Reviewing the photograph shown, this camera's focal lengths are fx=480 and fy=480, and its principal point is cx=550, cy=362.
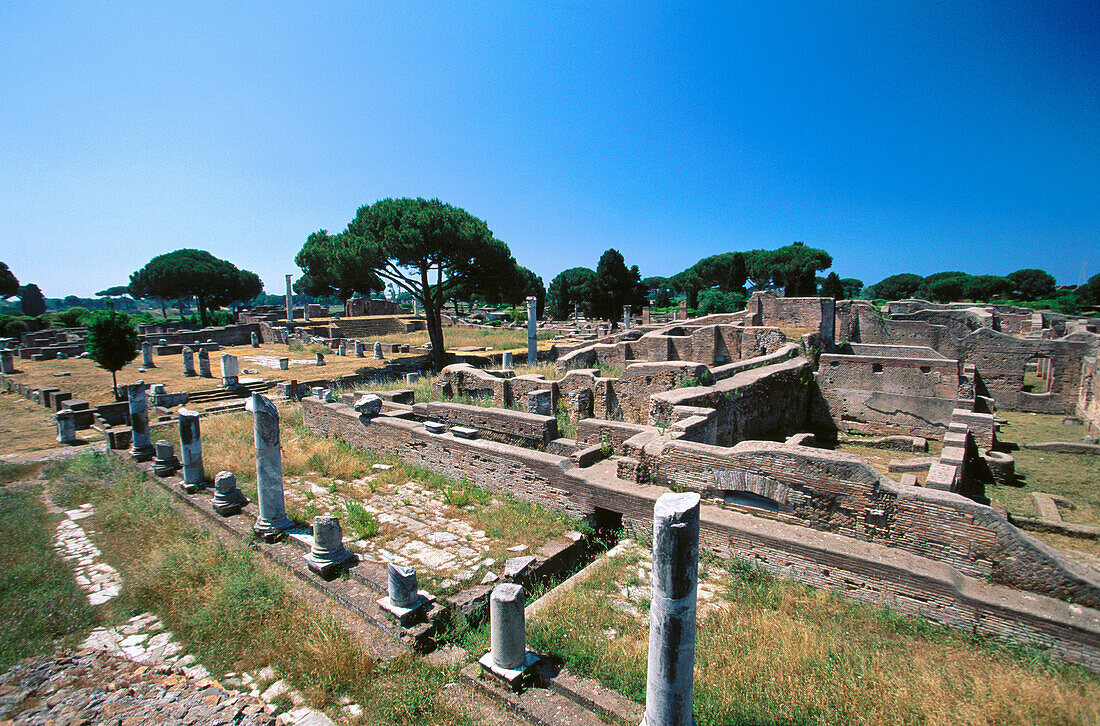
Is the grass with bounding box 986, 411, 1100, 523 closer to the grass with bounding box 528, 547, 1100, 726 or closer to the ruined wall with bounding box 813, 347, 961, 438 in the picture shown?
the ruined wall with bounding box 813, 347, 961, 438

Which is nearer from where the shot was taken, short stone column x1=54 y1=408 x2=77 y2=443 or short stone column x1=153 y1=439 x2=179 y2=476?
short stone column x1=153 y1=439 x2=179 y2=476

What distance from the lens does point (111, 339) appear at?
18484 millimetres

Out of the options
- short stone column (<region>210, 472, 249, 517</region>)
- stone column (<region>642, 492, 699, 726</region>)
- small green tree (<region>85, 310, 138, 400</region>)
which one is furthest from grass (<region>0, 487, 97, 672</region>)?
small green tree (<region>85, 310, 138, 400</region>)

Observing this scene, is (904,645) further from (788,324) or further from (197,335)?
(197,335)

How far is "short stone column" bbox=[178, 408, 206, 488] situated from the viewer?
873 cm

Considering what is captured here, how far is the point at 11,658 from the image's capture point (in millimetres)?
4703

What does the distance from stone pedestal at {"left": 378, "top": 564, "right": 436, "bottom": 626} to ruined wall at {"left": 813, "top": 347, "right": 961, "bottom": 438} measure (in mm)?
12793

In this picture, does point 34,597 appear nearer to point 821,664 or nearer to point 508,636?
point 508,636

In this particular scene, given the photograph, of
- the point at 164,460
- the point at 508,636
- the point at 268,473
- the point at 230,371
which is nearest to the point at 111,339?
the point at 230,371

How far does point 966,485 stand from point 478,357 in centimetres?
1981

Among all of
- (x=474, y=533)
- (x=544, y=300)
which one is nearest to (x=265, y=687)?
(x=474, y=533)

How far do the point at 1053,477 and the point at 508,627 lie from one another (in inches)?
498

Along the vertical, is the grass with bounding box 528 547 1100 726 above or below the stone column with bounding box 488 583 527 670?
below

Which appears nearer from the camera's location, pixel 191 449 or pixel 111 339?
pixel 191 449
